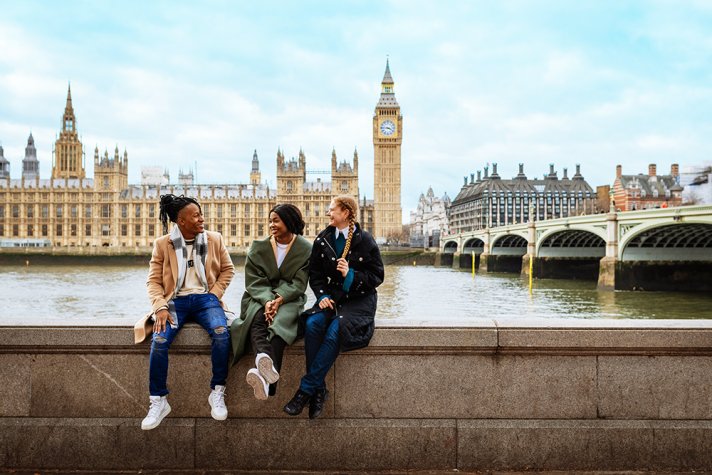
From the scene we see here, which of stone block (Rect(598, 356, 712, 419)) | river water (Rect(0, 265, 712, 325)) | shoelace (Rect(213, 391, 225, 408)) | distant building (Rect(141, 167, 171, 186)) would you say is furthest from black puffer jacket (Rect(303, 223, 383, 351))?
distant building (Rect(141, 167, 171, 186))

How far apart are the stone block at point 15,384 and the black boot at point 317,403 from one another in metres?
1.47

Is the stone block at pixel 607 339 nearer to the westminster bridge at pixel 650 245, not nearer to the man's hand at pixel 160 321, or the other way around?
the man's hand at pixel 160 321

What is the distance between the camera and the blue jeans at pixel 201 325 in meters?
3.11

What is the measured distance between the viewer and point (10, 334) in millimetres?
3252

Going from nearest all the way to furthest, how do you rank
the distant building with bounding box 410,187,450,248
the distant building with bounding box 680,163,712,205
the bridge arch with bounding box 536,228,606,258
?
1. the bridge arch with bounding box 536,228,606,258
2. the distant building with bounding box 680,163,712,205
3. the distant building with bounding box 410,187,450,248

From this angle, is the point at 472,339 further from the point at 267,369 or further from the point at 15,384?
the point at 15,384

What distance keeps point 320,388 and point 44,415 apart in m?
1.45

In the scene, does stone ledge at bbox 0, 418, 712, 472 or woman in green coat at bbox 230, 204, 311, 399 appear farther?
stone ledge at bbox 0, 418, 712, 472

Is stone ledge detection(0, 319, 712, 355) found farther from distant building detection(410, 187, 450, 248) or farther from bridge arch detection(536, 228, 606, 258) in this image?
distant building detection(410, 187, 450, 248)

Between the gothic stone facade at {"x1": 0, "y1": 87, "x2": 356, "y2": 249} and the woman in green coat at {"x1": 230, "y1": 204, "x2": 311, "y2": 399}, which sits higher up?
the gothic stone facade at {"x1": 0, "y1": 87, "x2": 356, "y2": 249}

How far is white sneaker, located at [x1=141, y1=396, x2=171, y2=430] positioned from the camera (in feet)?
10.1

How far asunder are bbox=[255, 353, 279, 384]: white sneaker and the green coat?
169 millimetres

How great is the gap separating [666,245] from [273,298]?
29.1 m

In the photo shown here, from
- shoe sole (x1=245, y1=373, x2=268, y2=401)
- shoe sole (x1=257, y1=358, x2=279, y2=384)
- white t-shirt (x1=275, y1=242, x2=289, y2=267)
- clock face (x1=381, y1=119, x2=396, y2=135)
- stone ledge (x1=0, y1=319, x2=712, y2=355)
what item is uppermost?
clock face (x1=381, y1=119, x2=396, y2=135)
